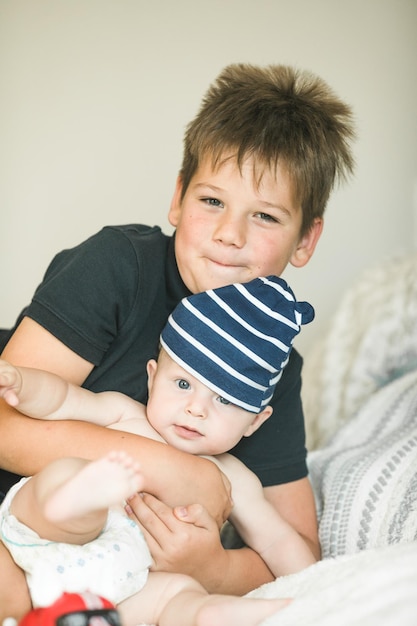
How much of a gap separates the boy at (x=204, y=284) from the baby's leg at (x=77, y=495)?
208mm

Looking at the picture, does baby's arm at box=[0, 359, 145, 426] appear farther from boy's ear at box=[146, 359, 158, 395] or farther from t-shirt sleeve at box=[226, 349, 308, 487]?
t-shirt sleeve at box=[226, 349, 308, 487]

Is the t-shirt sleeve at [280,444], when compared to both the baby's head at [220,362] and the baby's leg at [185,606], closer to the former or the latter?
the baby's head at [220,362]

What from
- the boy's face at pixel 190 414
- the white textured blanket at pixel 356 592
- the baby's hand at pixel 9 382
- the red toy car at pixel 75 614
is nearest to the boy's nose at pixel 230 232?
the boy's face at pixel 190 414

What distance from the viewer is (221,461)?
4.93ft

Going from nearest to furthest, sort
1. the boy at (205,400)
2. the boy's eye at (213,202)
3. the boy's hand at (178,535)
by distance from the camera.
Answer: the boy at (205,400)
the boy's hand at (178,535)
the boy's eye at (213,202)

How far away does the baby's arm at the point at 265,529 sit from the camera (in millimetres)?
1478

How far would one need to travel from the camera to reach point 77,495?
98 cm

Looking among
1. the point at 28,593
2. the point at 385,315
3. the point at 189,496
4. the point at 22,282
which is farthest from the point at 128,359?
the point at 22,282

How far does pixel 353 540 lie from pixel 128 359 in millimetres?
545

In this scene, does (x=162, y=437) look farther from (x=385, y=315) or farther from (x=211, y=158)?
(x=385, y=315)

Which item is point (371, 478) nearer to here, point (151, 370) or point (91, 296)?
point (151, 370)

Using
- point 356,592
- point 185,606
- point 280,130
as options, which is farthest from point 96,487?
point 280,130

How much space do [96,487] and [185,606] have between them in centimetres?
25

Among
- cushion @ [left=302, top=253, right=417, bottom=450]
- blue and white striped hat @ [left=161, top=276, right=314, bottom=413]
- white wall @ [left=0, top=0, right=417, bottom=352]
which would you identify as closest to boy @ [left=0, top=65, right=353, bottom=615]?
blue and white striped hat @ [left=161, top=276, right=314, bottom=413]
